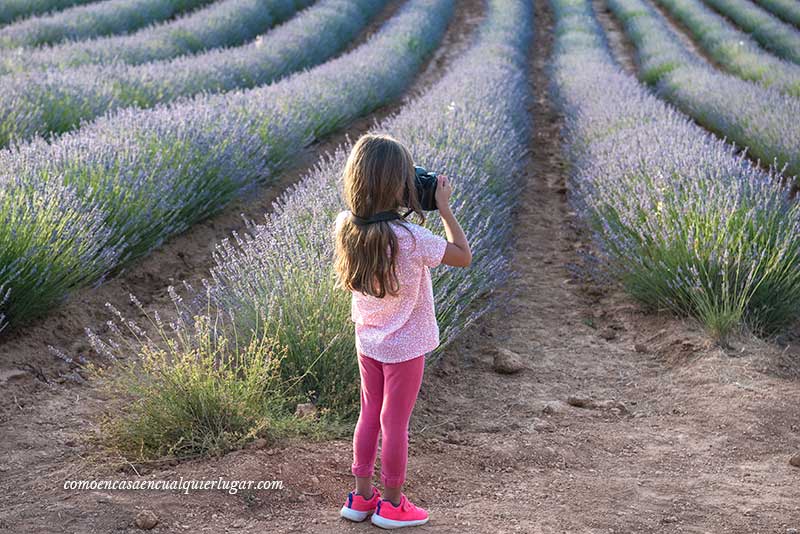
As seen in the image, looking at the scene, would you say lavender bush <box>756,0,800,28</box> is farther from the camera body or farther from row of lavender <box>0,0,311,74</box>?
the camera body

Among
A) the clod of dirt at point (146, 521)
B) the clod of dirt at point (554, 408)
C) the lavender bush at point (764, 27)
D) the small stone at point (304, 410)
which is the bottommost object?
the lavender bush at point (764, 27)

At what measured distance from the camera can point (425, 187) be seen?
2.45 meters

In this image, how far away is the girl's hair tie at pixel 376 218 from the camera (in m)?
2.41

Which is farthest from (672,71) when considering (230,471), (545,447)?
(230,471)

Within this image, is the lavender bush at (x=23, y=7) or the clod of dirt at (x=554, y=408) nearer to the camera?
the clod of dirt at (x=554, y=408)

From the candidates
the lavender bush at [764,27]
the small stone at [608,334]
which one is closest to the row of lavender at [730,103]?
the small stone at [608,334]

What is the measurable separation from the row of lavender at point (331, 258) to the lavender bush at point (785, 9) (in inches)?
493

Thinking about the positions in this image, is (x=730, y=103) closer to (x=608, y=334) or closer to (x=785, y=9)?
(x=608, y=334)

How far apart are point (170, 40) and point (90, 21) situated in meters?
1.58

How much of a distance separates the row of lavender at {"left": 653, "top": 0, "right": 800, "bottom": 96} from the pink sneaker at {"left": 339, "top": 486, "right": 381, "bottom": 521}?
7.96 metres

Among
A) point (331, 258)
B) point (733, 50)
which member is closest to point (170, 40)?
point (733, 50)

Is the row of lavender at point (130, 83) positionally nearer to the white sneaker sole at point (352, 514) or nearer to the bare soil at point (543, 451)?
the bare soil at point (543, 451)

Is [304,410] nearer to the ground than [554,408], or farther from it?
farther from it

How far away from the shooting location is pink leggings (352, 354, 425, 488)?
2.45 metres
